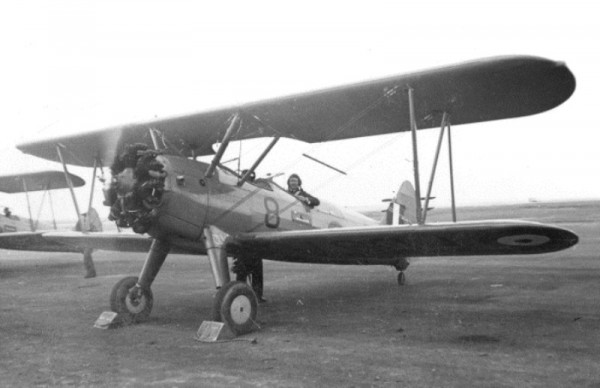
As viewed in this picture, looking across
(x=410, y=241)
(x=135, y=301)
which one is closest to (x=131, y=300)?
(x=135, y=301)

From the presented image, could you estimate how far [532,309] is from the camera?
650cm

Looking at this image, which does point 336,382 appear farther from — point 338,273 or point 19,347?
point 338,273

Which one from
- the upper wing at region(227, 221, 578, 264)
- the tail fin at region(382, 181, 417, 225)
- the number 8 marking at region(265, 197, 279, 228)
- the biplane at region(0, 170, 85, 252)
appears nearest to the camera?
the upper wing at region(227, 221, 578, 264)

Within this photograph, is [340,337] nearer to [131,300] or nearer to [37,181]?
[131,300]

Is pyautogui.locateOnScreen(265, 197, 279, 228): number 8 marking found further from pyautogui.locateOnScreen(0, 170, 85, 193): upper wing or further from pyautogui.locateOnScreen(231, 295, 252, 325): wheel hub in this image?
pyautogui.locateOnScreen(0, 170, 85, 193): upper wing

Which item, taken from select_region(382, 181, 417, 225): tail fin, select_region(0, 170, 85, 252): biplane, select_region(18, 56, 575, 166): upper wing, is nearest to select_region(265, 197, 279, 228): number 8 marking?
select_region(18, 56, 575, 166): upper wing

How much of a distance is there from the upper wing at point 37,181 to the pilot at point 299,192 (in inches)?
263

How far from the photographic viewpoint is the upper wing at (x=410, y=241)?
5020 mm

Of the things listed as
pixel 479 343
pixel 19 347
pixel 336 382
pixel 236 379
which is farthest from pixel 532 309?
pixel 19 347

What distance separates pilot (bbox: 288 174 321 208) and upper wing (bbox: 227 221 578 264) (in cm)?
109

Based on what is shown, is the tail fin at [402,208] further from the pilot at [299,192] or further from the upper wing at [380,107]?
the upper wing at [380,107]

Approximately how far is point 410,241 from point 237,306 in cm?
196

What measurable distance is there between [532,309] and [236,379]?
166 inches

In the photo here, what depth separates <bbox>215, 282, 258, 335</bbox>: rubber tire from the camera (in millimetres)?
5430
